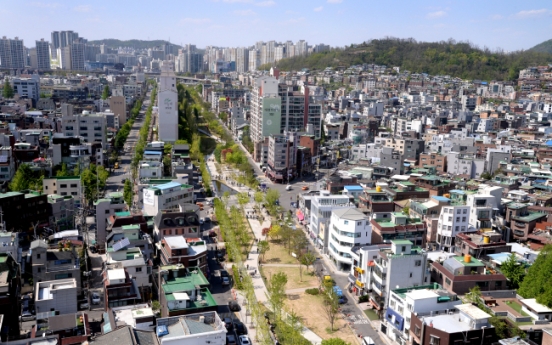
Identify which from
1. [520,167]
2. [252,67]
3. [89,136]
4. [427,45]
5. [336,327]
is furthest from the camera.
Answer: [252,67]

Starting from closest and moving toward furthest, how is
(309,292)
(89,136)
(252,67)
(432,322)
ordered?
(432,322), (309,292), (89,136), (252,67)

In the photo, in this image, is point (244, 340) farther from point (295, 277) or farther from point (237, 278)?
point (295, 277)

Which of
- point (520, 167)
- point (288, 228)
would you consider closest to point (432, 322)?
point (288, 228)

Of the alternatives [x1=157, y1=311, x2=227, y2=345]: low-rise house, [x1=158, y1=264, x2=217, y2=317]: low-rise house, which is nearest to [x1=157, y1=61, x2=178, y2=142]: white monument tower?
[x1=158, y1=264, x2=217, y2=317]: low-rise house

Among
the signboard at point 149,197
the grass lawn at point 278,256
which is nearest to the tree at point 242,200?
the grass lawn at point 278,256

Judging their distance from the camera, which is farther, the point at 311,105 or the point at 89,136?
the point at 311,105

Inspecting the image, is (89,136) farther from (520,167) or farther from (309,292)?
(520,167)

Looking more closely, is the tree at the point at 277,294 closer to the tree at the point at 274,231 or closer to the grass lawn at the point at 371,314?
the grass lawn at the point at 371,314

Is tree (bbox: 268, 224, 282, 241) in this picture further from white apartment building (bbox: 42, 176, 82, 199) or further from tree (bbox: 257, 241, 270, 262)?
white apartment building (bbox: 42, 176, 82, 199)
